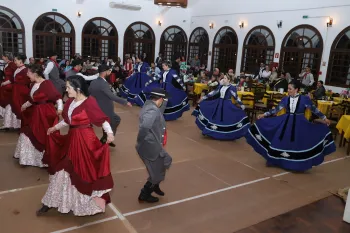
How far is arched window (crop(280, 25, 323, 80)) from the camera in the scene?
474 inches

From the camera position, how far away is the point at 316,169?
17.8 feet

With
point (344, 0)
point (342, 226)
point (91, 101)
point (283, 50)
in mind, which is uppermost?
point (344, 0)

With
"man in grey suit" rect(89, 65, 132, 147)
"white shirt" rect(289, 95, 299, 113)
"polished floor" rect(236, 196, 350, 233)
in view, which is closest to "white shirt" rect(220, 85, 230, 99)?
"white shirt" rect(289, 95, 299, 113)

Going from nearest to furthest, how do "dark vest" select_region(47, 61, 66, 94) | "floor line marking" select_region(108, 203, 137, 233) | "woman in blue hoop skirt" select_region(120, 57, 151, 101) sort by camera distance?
"floor line marking" select_region(108, 203, 137, 233) → "dark vest" select_region(47, 61, 66, 94) → "woman in blue hoop skirt" select_region(120, 57, 151, 101)

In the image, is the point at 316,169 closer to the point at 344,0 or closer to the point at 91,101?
the point at 91,101

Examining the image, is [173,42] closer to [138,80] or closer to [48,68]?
[138,80]

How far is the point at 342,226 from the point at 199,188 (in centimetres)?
173

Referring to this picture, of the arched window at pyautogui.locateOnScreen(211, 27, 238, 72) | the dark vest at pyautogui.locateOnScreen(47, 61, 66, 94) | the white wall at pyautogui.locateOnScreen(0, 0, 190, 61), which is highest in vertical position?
the white wall at pyautogui.locateOnScreen(0, 0, 190, 61)

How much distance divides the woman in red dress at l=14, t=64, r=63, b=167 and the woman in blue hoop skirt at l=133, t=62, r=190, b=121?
359cm

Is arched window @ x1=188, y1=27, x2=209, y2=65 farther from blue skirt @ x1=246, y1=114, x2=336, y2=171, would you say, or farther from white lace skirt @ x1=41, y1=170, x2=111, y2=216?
white lace skirt @ x1=41, y1=170, x2=111, y2=216

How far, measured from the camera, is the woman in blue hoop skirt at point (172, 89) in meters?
7.90

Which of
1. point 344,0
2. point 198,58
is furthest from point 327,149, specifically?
point 198,58

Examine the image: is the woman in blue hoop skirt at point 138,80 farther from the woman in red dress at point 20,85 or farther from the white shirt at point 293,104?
the white shirt at point 293,104

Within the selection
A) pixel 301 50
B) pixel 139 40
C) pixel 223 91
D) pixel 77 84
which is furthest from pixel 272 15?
pixel 77 84
